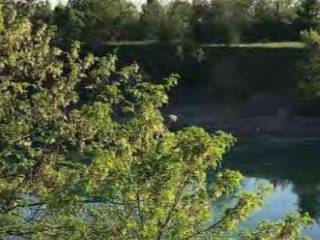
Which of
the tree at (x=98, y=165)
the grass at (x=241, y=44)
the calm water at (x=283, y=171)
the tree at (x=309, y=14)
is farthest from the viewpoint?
the grass at (x=241, y=44)

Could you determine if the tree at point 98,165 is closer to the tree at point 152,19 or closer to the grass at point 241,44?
the grass at point 241,44

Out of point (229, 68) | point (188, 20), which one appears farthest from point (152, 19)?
point (229, 68)

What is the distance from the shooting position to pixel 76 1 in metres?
57.7

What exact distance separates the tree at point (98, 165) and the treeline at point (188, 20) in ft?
147

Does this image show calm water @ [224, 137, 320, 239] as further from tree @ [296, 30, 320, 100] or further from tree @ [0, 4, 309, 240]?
tree @ [0, 4, 309, 240]

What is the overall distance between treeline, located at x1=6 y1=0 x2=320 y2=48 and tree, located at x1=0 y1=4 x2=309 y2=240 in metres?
44.9

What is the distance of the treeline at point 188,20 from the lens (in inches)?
2137

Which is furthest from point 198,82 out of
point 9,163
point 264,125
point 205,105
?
point 9,163

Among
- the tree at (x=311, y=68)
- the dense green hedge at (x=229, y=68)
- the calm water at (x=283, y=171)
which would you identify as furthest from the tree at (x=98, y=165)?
the dense green hedge at (x=229, y=68)

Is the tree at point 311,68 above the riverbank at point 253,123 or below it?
above

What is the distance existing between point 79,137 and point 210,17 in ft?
161

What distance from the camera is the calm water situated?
2758 cm

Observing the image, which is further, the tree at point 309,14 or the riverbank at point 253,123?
the tree at point 309,14

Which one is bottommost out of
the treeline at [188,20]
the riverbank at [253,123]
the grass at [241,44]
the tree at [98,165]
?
the riverbank at [253,123]
